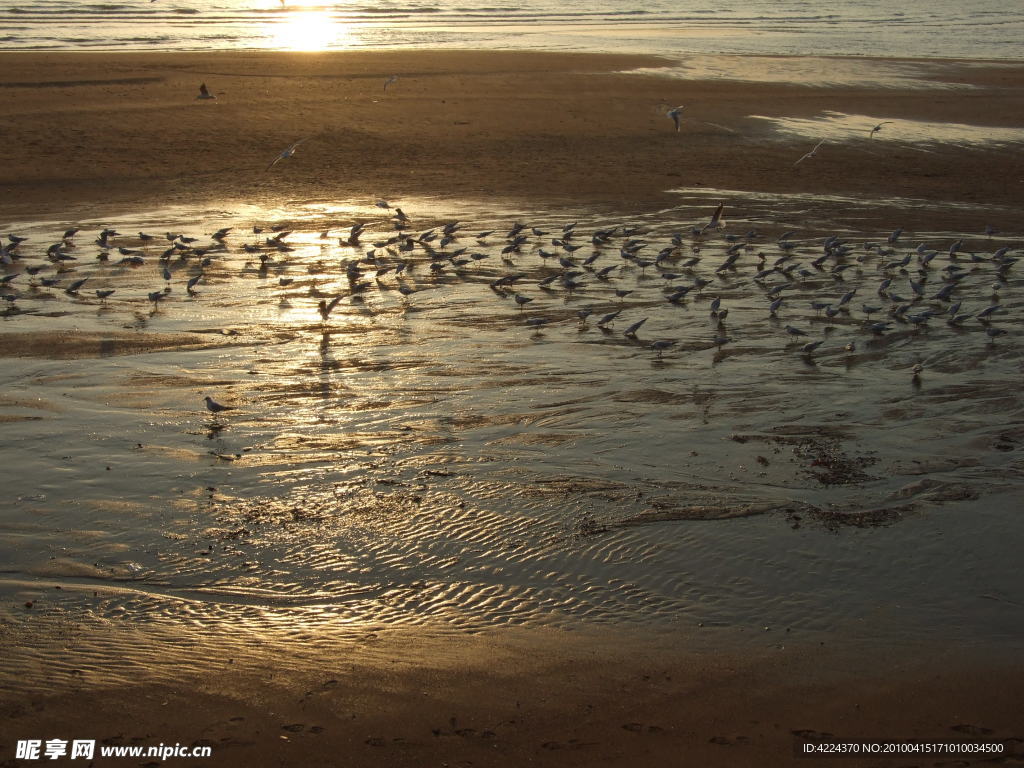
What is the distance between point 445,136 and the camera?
22109 millimetres

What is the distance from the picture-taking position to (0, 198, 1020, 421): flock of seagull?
1172 centimetres

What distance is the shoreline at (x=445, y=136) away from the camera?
60.8ft

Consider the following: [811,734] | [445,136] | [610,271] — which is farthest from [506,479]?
[445,136]

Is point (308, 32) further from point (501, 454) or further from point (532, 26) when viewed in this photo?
point (501, 454)

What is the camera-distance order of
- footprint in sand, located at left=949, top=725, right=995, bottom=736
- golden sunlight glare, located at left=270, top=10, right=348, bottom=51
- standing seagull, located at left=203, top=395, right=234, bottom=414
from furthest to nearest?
1. golden sunlight glare, located at left=270, top=10, right=348, bottom=51
2. standing seagull, located at left=203, top=395, right=234, bottom=414
3. footprint in sand, located at left=949, top=725, right=995, bottom=736

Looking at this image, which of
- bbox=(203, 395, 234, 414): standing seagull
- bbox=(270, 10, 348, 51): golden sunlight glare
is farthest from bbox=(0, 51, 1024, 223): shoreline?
bbox=(203, 395, 234, 414): standing seagull

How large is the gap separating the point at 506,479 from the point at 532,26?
43.3m

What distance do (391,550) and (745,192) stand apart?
45.2 feet

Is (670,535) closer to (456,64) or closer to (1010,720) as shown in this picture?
(1010,720)

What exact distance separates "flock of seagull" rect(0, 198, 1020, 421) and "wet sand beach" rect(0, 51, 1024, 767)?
0.09m

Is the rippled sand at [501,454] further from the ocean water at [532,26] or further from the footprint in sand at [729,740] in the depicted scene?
the ocean water at [532,26]

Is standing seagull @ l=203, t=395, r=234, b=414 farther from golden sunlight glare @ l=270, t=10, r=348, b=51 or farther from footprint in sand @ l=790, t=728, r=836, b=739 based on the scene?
golden sunlight glare @ l=270, t=10, r=348, b=51

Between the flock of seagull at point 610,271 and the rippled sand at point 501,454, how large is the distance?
0.30 ft

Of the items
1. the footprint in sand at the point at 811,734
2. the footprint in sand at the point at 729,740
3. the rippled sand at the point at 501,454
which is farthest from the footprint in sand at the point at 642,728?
the rippled sand at the point at 501,454
